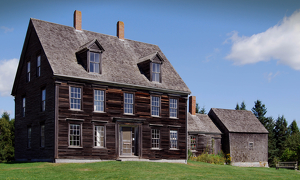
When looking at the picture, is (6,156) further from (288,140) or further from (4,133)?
(288,140)

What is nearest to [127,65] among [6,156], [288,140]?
[6,156]

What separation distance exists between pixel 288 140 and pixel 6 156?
154ft

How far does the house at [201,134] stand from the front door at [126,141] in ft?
40.0

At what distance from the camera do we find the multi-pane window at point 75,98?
93.2ft

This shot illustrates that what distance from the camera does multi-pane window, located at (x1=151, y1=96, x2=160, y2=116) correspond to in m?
33.0

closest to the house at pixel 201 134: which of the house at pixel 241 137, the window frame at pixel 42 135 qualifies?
the house at pixel 241 137

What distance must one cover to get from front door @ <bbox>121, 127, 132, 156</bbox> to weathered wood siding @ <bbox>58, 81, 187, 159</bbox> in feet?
2.34

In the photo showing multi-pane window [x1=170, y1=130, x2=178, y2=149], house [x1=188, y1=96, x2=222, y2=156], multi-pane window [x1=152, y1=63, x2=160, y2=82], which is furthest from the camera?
house [x1=188, y1=96, x2=222, y2=156]

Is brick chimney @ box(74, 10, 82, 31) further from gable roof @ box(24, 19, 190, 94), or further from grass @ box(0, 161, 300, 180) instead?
grass @ box(0, 161, 300, 180)

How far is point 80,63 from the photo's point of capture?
3006cm

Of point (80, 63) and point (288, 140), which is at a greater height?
point (80, 63)

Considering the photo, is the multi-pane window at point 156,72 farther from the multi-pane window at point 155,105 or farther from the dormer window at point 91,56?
the dormer window at point 91,56

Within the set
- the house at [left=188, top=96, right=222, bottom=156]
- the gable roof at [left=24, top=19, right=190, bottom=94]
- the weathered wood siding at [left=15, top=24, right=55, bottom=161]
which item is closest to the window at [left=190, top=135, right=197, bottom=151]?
the house at [left=188, top=96, right=222, bottom=156]

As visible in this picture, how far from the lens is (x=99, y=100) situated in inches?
1172
